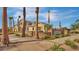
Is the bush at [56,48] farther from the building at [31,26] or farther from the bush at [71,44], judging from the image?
the building at [31,26]

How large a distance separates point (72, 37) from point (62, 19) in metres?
0.22

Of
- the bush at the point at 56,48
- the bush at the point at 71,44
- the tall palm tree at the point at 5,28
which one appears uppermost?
the tall palm tree at the point at 5,28

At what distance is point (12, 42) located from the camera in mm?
1580

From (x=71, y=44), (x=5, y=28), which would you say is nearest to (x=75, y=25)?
(x=71, y=44)

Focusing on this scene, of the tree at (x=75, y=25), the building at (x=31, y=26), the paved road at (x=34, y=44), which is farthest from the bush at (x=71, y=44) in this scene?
the building at (x=31, y=26)

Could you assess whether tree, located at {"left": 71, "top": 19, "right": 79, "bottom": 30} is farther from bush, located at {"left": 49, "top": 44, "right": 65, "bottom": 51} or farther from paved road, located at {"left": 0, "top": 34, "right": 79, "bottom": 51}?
bush, located at {"left": 49, "top": 44, "right": 65, "bottom": 51}

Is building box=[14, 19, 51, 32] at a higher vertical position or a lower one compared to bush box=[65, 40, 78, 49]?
higher

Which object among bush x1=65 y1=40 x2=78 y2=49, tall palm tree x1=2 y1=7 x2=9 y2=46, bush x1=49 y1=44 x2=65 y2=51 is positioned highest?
tall palm tree x1=2 y1=7 x2=9 y2=46

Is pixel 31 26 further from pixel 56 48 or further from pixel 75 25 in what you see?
pixel 75 25

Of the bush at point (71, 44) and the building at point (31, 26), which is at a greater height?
the building at point (31, 26)

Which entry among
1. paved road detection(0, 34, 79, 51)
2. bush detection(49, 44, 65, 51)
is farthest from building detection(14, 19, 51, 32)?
bush detection(49, 44, 65, 51)

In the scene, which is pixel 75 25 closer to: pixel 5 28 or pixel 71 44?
pixel 71 44

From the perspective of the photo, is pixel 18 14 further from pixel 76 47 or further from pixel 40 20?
pixel 76 47

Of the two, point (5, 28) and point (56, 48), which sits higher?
point (5, 28)
